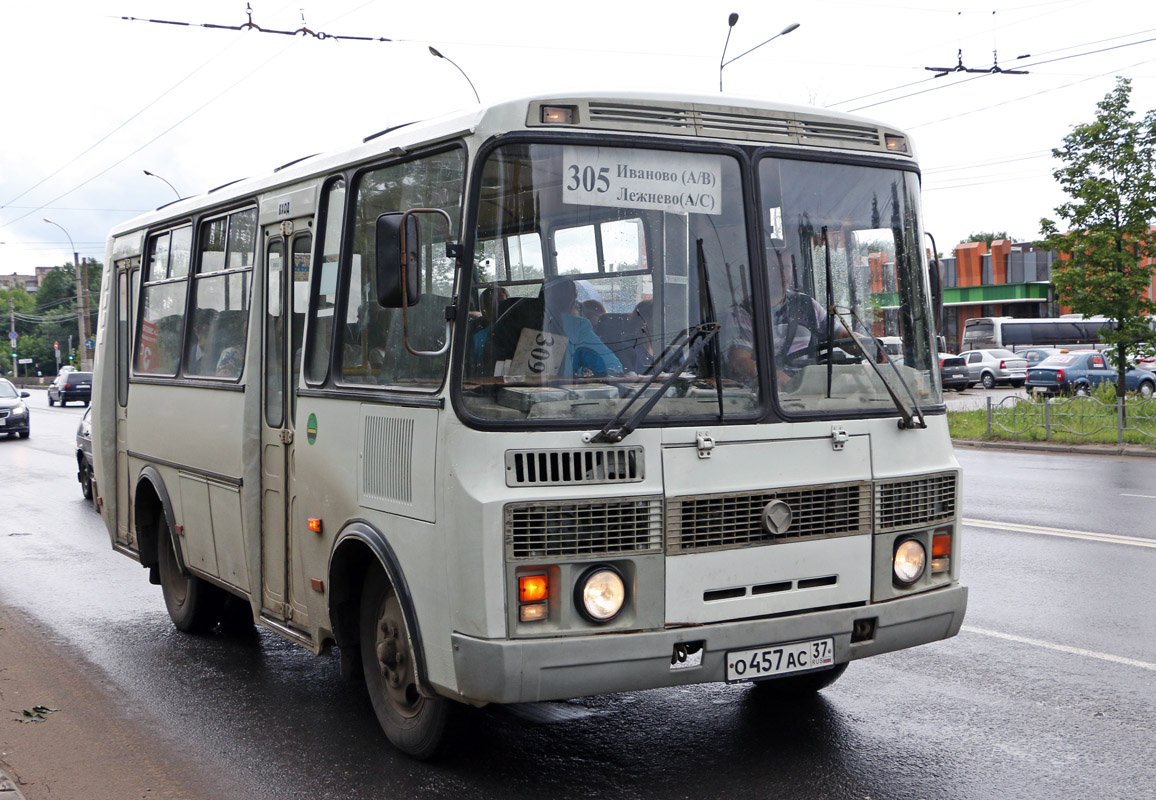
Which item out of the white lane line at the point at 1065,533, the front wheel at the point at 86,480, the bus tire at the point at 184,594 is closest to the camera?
the bus tire at the point at 184,594

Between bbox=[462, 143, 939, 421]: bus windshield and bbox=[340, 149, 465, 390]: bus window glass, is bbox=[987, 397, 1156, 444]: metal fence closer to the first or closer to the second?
bbox=[462, 143, 939, 421]: bus windshield

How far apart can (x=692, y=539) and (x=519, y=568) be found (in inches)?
27.2

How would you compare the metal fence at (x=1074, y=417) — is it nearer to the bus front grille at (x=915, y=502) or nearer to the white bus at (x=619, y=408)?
the bus front grille at (x=915, y=502)

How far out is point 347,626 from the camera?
5.56 metres

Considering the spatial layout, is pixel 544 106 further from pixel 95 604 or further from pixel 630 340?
pixel 95 604

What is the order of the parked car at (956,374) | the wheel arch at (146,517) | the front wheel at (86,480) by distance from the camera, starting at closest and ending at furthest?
the wheel arch at (146,517) → the front wheel at (86,480) → the parked car at (956,374)

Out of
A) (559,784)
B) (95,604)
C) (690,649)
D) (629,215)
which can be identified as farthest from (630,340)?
(95,604)

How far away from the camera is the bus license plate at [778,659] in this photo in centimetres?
468

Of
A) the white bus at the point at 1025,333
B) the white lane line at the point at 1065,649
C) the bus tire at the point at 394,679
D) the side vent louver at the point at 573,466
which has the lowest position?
the white lane line at the point at 1065,649

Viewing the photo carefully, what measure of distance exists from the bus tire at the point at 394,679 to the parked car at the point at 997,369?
157 feet

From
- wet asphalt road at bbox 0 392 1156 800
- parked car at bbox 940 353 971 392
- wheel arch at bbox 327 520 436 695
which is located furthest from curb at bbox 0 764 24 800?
parked car at bbox 940 353 971 392

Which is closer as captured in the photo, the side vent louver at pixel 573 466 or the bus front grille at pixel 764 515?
the side vent louver at pixel 573 466

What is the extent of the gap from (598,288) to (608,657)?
1394 millimetres

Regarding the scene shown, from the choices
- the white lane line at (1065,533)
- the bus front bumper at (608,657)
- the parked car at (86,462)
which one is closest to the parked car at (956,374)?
the white lane line at (1065,533)
